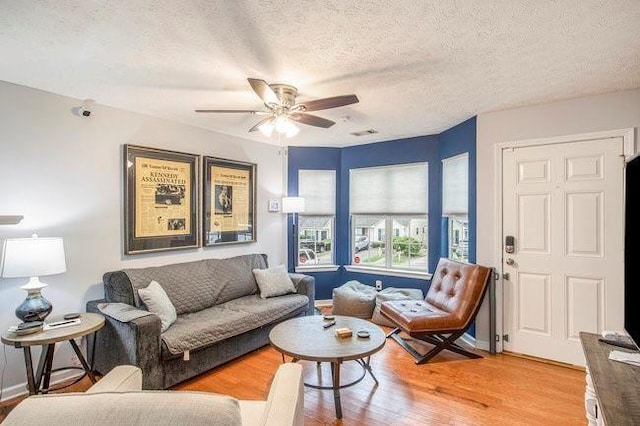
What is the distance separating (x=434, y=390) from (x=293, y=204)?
9.16 ft

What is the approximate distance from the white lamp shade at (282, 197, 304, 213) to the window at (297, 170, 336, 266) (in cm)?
52

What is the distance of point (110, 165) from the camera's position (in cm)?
313

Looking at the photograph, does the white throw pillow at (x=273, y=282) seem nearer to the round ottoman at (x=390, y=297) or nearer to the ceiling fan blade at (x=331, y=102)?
the round ottoman at (x=390, y=297)

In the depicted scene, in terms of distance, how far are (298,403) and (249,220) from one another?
3275 mm

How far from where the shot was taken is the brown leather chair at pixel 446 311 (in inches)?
121

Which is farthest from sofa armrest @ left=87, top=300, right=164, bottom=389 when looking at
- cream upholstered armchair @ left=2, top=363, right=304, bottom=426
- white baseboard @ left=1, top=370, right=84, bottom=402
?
cream upholstered armchair @ left=2, top=363, right=304, bottom=426

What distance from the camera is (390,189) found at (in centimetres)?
480

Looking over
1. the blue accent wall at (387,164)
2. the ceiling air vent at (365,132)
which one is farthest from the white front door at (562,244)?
the ceiling air vent at (365,132)

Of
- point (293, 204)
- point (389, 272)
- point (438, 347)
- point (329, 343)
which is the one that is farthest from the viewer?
point (389, 272)

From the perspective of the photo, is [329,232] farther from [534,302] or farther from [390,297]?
[534,302]

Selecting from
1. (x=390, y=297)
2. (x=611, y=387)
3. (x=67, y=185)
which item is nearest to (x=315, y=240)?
(x=390, y=297)

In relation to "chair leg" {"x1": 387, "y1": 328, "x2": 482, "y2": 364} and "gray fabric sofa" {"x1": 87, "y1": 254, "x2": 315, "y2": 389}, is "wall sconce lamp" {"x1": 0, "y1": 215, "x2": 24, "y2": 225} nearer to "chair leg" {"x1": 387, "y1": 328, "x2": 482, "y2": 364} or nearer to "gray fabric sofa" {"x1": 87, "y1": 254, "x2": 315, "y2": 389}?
"gray fabric sofa" {"x1": 87, "y1": 254, "x2": 315, "y2": 389}

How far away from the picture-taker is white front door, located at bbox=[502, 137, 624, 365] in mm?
2852

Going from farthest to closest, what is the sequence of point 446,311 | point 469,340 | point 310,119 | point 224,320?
point 469,340, point 446,311, point 224,320, point 310,119
